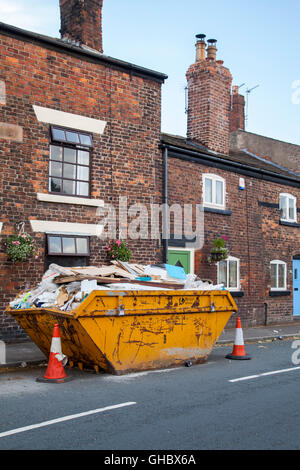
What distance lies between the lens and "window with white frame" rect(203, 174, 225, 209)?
15.9 metres

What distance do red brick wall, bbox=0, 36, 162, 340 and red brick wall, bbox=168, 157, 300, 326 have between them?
138 centimetres

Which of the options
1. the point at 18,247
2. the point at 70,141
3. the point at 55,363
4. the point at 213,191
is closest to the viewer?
the point at 55,363

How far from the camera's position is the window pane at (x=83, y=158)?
41.5ft

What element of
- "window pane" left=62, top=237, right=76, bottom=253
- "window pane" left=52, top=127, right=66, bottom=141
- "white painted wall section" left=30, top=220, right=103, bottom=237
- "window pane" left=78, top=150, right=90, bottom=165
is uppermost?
"window pane" left=52, top=127, right=66, bottom=141

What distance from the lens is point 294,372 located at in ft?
28.6

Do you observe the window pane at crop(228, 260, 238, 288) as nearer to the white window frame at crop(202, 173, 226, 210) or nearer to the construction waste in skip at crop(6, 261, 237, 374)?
the white window frame at crop(202, 173, 226, 210)

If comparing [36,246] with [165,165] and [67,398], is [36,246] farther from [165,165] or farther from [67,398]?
[67,398]

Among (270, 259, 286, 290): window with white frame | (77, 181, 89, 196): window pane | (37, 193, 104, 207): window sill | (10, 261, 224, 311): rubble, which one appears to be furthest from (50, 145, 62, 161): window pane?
→ (270, 259, 286, 290): window with white frame

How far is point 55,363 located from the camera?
299 inches

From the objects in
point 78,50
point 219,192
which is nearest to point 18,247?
point 78,50

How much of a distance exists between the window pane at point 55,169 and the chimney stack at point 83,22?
3.89 metres

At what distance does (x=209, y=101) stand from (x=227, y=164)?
237 cm

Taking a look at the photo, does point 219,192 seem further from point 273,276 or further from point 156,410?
point 156,410

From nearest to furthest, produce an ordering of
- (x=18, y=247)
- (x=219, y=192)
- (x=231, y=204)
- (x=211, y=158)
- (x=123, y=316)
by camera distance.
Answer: (x=123, y=316) < (x=18, y=247) < (x=211, y=158) < (x=219, y=192) < (x=231, y=204)
